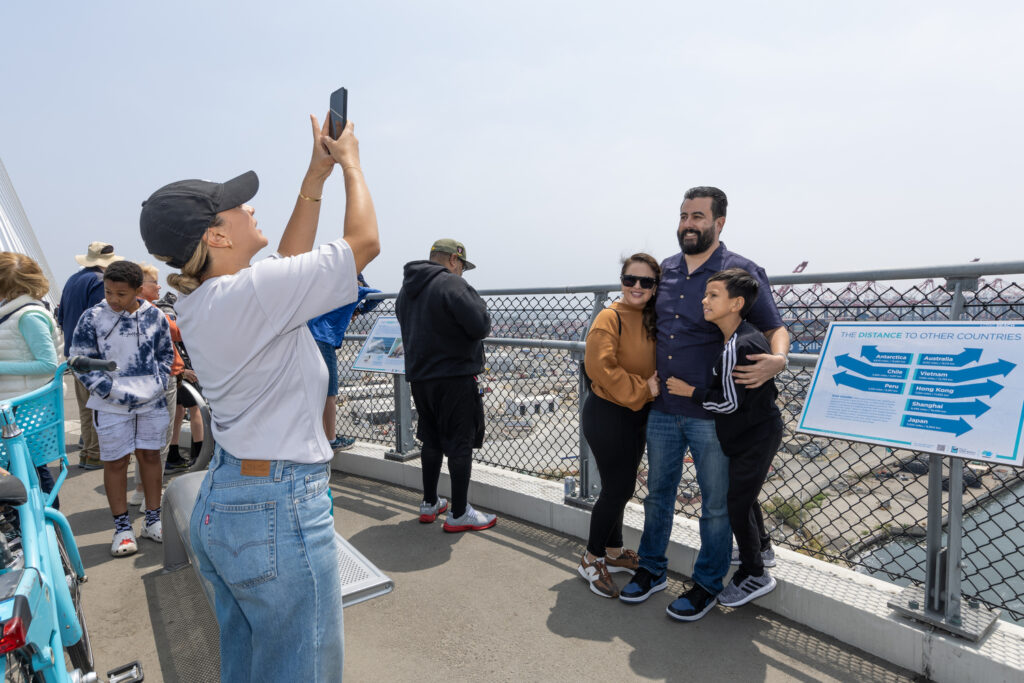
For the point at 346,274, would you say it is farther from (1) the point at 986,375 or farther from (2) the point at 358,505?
(2) the point at 358,505

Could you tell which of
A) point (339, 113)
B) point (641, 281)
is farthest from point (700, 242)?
point (339, 113)

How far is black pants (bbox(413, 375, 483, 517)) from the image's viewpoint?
3.97m

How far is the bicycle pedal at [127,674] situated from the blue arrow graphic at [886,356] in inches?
129

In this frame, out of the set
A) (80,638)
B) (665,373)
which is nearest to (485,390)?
(665,373)

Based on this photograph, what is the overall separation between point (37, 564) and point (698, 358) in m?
2.66

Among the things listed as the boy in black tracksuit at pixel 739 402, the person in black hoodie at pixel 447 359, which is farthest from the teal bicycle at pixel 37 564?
the boy in black tracksuit at pixel 739 402

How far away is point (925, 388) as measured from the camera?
2387mm

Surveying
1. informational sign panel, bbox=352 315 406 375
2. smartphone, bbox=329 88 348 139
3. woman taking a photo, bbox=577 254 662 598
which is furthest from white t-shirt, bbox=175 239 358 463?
informational sign panel, bbox=352 315 406 375

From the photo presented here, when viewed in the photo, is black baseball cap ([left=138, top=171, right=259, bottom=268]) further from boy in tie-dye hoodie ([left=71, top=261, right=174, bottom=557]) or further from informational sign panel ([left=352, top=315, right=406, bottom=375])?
informational sign panel ([left=352, top=315, right=406, bottom=375])

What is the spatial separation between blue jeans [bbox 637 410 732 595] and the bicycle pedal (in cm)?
235

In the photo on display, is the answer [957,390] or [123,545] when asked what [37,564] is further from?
[957,390]

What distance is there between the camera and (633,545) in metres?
3.65

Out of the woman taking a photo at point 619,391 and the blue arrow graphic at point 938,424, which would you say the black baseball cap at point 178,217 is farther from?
the blue arrow graphic at point 938,424

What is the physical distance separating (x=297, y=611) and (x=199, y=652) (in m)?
1.82
